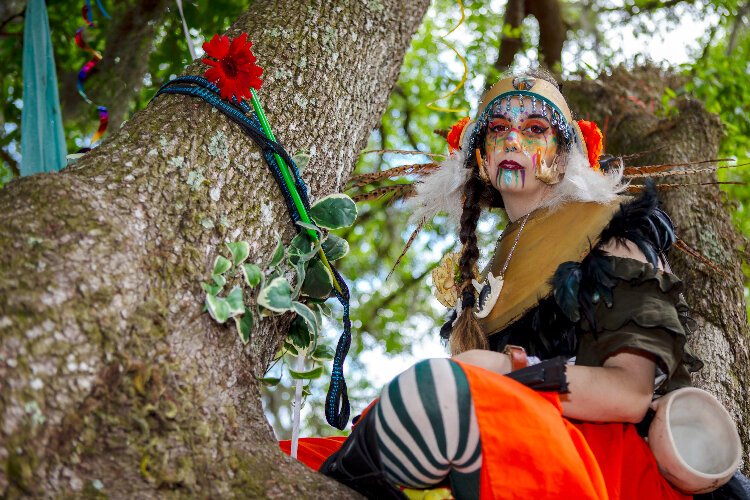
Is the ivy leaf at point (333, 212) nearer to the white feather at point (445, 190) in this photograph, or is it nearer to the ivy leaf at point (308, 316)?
the ivy leaf at point (308, 316)

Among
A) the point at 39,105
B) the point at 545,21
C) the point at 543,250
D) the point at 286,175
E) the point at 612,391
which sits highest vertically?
the point at 545,21

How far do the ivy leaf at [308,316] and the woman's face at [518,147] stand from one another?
79cm

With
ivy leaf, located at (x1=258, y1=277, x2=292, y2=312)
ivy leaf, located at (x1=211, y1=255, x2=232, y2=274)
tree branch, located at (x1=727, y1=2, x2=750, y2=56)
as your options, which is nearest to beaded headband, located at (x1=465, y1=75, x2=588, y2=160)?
ivy leaf, located at (x1=258, y1=277, x2=292, y2=312)

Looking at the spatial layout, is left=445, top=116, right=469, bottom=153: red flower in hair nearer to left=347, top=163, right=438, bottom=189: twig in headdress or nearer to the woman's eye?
left=347, top=163, right=438, bottom=189: twig in headdress

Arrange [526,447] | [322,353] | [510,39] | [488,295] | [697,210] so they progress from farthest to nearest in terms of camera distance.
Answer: [510,39] < [697,210] < [488,295] < [322,353] < [526,447]

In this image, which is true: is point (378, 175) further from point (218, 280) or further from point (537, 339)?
point (218, 280)

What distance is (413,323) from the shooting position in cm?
850

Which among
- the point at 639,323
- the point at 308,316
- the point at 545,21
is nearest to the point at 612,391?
the point at 639,323

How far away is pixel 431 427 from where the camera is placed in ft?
5.01

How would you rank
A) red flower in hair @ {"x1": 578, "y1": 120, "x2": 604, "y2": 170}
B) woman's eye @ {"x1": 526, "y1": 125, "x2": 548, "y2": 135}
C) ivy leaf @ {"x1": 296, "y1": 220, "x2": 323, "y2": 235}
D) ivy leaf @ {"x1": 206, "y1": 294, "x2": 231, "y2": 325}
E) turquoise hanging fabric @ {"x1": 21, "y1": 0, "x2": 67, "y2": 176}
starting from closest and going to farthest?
ivy leaf @ {"x1": 206, "y1": 294, "x2": 231, "y2": 325} → ivy leaf @ {"x1": 296, "y1": 220, "x2": 323, "y2": 235} → woman's eye @ {"x1": 526, "y1": 125, "x2": 548, "y2": 135} → red flower in hair @ {"x1": 578, "y1": 120, "x2": 604, "y2": 170} → turquoise hanging fabric @ {"x1": 21, "y1": 0, "x2": 67, "y2": 176}

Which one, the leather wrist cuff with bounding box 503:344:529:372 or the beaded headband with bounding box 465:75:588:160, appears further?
the beaded headband with bounding box 465:75:588:160

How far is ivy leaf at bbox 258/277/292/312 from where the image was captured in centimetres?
178

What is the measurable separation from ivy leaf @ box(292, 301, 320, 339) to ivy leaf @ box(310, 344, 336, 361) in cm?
12

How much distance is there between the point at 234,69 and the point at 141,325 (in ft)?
2.69
